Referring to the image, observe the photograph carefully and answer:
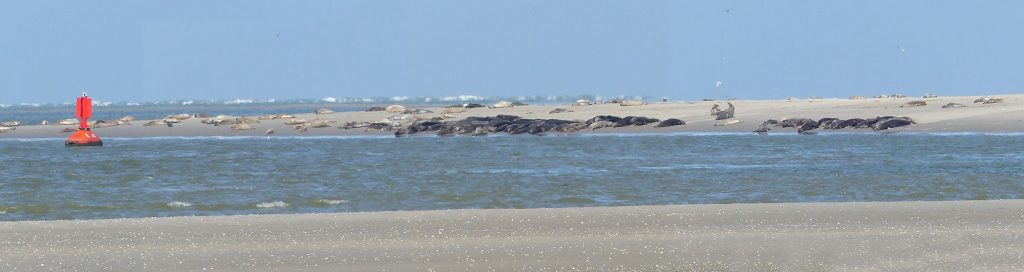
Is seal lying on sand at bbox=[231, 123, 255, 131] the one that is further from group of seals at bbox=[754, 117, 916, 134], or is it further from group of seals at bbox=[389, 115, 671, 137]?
group of seals at bbox=[754, 117, 916, 134]

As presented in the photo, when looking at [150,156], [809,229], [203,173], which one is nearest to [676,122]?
[150,156]

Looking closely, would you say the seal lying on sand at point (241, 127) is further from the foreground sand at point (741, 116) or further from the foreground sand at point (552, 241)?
the foreground sand at point (552, 241)

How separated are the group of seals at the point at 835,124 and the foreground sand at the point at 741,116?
1.33 feet

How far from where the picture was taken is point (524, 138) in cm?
3756

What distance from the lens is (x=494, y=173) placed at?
2316 cm

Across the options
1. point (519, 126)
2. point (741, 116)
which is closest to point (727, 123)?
point (741, 116)

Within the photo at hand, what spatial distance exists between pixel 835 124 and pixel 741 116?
494 cm

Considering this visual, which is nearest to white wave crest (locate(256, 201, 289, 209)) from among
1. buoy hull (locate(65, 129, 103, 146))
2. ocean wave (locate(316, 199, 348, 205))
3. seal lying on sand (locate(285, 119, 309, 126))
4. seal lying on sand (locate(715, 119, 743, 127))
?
ocean wave (locate(316, 199, 348, 205))

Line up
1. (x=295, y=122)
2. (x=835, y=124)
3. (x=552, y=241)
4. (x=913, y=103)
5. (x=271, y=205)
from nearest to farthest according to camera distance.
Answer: (x=552, y=241) < (x=271, y=205) < (x=835, y=124) < (x=913, y=103) < (x=295, y=122)

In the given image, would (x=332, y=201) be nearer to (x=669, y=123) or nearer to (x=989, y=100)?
(x=669, y=123)

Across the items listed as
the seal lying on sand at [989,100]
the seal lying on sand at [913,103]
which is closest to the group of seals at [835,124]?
the seal lying on sand at [913,103]

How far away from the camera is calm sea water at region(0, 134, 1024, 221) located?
57.2 ft

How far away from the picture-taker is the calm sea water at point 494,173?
17422 millimetres

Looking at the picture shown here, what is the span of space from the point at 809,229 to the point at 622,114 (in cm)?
3398
